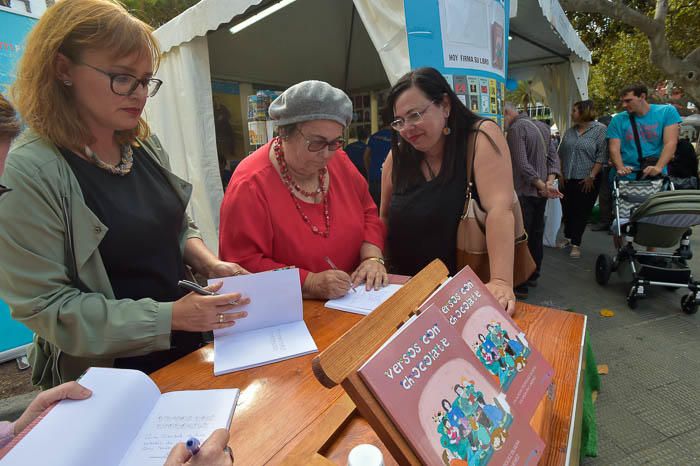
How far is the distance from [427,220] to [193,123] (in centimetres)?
317

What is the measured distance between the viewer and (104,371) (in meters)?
0.83

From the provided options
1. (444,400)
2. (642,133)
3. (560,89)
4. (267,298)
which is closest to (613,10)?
(560,89)

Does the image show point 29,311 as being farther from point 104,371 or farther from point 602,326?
point 602,326

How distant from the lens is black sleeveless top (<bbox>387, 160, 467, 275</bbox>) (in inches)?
Answer: 64.9

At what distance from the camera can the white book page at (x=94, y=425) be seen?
64 centimetres

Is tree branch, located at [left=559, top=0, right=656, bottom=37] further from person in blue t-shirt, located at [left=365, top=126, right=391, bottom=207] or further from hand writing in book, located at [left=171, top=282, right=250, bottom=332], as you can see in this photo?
hand writing in book, located at [left=171, top=282, right=250, bottom=332]

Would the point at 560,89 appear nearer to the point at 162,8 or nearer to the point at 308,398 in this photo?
the point at 308,398

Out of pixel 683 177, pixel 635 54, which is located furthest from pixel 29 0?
pixel 635 54

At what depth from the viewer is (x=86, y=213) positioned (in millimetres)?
1028

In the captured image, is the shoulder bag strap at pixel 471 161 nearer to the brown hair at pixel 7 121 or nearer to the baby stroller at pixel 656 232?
the brown hair at pixel 7 121

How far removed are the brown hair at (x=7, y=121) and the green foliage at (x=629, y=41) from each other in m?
11.5

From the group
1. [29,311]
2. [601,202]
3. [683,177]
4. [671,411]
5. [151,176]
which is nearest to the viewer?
[29,311]

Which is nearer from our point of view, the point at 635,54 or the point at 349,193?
the point at 349,193

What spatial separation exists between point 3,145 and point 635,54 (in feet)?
55.4
